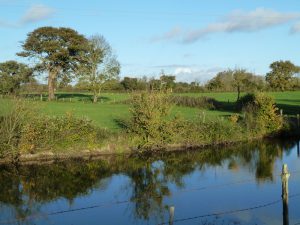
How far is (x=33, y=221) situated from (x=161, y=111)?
53.7 ft

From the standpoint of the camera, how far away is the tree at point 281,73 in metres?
95.2

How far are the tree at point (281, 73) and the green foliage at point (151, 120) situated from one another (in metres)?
69.2

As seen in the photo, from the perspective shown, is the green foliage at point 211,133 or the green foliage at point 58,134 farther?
the green foliage at point 211,133

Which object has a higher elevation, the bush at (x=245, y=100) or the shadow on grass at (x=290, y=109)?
the bush at (x=245, y=100)

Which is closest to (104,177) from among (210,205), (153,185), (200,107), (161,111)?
(153,185)

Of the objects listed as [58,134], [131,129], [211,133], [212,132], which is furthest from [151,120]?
[58,134]

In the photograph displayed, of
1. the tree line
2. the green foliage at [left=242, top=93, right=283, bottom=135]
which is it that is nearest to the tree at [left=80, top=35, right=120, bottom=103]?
the tree line

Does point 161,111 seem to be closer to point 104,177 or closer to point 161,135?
point 161,135

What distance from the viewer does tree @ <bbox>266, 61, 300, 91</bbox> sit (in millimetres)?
95188

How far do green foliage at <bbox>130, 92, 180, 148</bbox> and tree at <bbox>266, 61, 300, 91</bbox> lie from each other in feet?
227

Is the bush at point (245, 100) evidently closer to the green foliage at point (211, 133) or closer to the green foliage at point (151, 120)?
the green foliage at point (211, 133)

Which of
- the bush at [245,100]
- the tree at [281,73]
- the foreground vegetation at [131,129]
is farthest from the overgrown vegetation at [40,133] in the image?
the tree at [281,73]

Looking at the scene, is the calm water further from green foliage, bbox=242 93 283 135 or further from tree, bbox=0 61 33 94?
tree, bbox=0 61 33 94

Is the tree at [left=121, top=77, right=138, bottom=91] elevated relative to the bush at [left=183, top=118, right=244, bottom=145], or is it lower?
elevated
